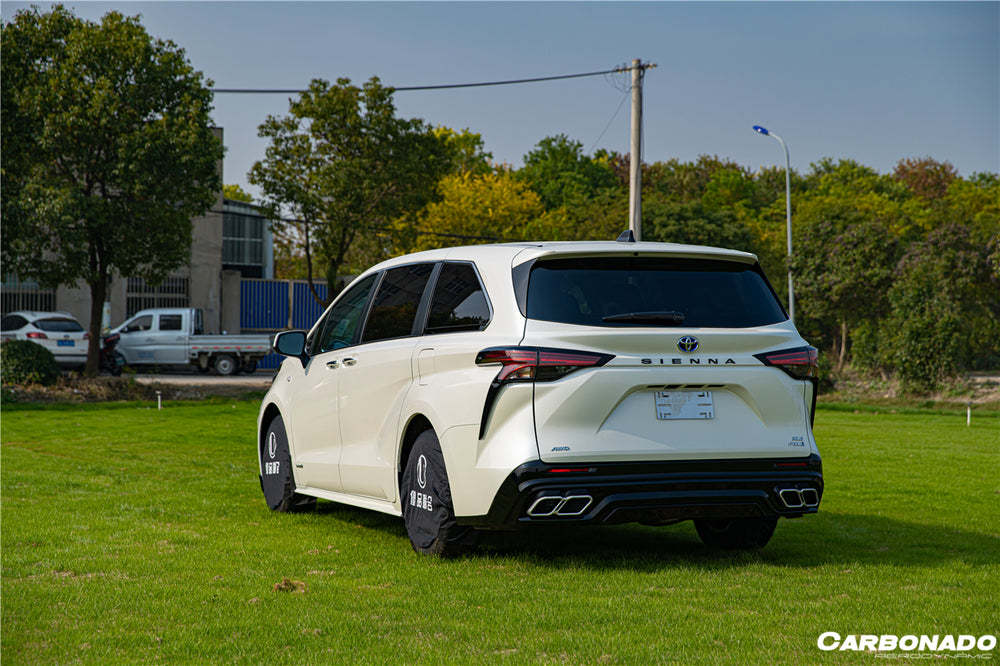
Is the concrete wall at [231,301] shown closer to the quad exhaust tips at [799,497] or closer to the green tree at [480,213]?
the green tree at [480,213]

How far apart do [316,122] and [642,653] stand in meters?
30.4

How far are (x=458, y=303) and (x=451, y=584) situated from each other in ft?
6.07

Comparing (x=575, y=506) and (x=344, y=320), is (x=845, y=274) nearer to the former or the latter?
(x=344, y=320)

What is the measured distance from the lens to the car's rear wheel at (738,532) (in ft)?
24.4

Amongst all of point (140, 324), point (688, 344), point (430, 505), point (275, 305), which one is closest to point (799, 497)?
point (688, 344)

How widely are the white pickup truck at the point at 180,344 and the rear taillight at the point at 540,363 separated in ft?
100.0

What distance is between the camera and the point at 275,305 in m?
46.3

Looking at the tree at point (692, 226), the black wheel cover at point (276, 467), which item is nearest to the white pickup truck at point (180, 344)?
the tree at point (692, 226)

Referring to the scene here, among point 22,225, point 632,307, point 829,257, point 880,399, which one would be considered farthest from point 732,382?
point 829,257

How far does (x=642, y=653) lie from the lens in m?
4.56

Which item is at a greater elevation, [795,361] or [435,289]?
[435,289]

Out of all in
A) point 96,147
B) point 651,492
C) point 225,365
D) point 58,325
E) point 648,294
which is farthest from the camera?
point 225,365

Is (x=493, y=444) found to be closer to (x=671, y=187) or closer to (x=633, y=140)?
(x=633, y=140)

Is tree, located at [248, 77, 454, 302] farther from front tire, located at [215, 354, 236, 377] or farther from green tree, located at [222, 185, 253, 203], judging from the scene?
green tree, located at [222, 185, 253, 203]
